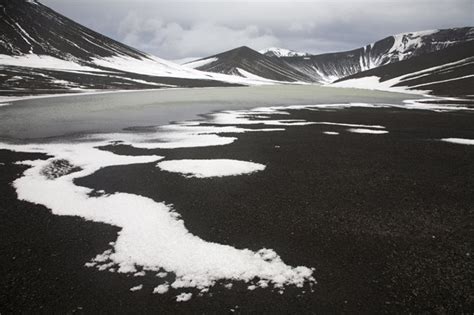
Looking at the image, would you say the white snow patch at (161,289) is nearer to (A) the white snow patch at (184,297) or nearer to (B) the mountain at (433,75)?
(A) the white snow patch at (184,297)

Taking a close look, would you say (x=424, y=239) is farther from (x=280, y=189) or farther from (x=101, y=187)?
(x=101, y=187)

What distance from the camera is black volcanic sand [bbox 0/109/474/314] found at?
273 inches

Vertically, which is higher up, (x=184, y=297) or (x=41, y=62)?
(x=41, y=62)

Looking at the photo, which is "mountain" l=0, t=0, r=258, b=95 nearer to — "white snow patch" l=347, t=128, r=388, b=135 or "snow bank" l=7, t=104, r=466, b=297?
"snow bank" l=7, t=104, r=466, b=297

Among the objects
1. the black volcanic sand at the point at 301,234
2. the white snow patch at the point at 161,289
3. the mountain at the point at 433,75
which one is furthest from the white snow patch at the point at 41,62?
the white snow patch at the point at 161,289

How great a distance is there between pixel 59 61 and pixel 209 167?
154233 millimetres

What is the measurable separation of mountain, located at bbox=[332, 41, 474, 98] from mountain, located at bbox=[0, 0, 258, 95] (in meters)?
76.0

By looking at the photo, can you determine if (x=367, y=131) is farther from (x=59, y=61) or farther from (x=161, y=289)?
(x=59, y=61)

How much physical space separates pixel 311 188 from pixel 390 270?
242 inches

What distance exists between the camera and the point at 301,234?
984cm

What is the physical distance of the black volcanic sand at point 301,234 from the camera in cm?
693

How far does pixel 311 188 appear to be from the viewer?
13883 millimetres

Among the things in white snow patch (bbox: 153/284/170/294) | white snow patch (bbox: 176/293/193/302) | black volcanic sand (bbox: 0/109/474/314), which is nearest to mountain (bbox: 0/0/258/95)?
black volcanic sand (bbox: 0/109/474/314)

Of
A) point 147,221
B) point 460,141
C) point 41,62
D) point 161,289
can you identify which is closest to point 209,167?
point 147,221
